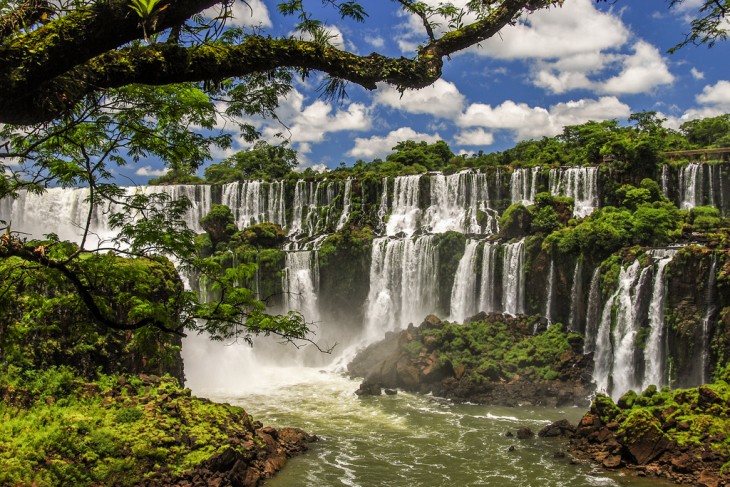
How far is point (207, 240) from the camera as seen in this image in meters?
34.2

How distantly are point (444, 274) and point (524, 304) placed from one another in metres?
4.15

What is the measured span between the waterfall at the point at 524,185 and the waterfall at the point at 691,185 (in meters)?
6.68

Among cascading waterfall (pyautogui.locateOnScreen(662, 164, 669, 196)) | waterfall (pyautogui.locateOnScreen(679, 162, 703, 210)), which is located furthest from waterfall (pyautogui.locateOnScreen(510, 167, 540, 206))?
waterfall (pyautogui.locateOnScreen(679, 162, 703, 210))

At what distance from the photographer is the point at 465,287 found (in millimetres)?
27109

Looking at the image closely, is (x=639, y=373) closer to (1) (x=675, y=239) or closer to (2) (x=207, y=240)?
(1) (x=675, y=239)

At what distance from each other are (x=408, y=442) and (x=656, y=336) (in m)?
9.44

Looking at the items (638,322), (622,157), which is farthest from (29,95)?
(622,157)

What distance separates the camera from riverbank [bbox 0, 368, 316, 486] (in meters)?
9.66

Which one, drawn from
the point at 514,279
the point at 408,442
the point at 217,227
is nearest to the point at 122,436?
the point at 408,442

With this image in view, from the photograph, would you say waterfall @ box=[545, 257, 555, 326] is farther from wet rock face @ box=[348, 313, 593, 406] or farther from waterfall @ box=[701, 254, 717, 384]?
waterfall @ box=[701, 254, 717, 384]

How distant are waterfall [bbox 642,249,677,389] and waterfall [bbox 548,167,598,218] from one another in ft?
31.8

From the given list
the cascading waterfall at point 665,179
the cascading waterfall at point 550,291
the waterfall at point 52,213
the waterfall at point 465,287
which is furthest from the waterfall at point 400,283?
the waterfall at point 52,213

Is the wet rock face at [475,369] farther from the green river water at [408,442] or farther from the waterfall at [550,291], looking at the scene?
the waterfall at [550,291]

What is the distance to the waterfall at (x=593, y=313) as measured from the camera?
22172mm
